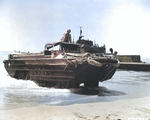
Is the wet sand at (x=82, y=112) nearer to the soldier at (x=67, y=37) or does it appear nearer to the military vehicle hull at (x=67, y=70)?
the military vehicle hull at (x=67, y=70)

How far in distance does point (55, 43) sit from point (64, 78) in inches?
104

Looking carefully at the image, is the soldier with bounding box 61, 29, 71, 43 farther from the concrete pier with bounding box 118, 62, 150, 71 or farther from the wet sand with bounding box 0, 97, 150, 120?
the concrete pier with bounding box 118, 62, 150, 71

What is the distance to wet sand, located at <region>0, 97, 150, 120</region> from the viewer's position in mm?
4949

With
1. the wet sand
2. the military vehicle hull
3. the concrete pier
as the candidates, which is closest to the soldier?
the military vehicle hull

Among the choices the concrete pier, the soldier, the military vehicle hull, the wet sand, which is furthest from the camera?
the concrete pier

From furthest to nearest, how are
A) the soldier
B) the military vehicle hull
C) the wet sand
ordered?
the soldier < the military vehicle hull < the wet sand

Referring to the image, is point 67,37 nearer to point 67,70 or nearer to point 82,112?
point 67,70

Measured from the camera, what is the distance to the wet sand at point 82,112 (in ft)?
16.2

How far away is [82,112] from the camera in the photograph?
5.52m

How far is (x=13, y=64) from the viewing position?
12.3m

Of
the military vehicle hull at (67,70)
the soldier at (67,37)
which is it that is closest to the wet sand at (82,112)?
the military vehicle hull at (67,70)

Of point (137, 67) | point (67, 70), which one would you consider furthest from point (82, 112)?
point (137, 67)

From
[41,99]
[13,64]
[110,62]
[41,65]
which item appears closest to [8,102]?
[41,99]

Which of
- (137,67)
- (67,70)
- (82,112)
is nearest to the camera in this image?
(82,112)
